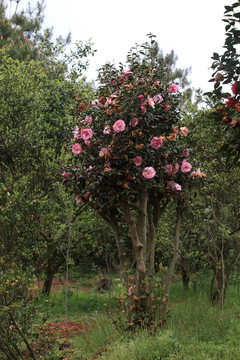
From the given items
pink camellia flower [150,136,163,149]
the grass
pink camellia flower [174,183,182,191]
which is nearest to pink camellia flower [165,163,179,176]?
pink camellia flower [174,183,182,191]

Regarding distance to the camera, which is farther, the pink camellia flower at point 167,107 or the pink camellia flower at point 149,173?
the pink camellia flower at point 167,107

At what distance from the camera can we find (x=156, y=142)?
4609mm

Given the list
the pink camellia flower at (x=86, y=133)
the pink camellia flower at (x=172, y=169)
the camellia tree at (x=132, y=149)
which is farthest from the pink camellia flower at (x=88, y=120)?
the pink camellia flower at (x=172, y=169)

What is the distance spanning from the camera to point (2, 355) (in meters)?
4.76

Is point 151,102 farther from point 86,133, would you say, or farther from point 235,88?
point 235,88

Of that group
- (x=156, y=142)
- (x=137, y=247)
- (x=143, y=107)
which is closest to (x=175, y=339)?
(x=137, y=247)

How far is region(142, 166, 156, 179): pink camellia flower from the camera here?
4.52 meters

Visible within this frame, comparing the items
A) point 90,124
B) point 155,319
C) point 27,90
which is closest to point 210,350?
point 155,319

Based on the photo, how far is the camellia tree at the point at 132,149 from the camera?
4.62m

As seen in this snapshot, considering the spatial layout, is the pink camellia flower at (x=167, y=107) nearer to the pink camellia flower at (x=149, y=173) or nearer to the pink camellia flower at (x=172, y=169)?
the pink camellia flower at (x=172, y=169)

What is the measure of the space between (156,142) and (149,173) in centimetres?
38

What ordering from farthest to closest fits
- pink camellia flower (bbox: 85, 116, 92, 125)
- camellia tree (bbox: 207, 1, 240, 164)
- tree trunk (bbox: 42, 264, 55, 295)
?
tree trunk (bbox: 42, 264, 55, 295) → pink camellia flower (bbox: 85, 116, 92, 125) → camellia tree (bbox: 207, 1, 240, 164)

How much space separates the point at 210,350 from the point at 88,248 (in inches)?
282

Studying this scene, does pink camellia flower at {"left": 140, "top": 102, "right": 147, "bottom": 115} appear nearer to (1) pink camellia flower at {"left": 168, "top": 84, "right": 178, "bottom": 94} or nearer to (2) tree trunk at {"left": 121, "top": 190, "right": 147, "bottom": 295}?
(1) pink camellia flower at {"left": 168, "top": 84, "right": 178, "bottom": 94}
